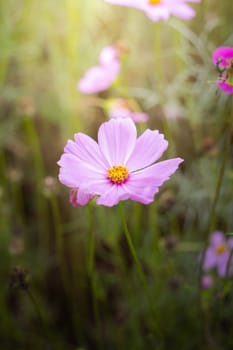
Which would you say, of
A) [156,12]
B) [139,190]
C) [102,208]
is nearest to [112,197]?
[139,190]

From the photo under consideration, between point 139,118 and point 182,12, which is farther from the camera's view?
point 139,118

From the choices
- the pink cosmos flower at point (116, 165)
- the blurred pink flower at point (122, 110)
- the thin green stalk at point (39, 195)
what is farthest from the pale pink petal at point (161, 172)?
the thin green stalk at point (39, 195)

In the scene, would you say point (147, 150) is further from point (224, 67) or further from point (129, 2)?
point (129, 2)

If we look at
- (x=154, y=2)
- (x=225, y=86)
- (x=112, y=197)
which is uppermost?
(x=154, y=2)

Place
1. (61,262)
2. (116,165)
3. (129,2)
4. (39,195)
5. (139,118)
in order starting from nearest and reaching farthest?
(116,165) → (129,2) → (139,118) → (61,262) → (39,195)

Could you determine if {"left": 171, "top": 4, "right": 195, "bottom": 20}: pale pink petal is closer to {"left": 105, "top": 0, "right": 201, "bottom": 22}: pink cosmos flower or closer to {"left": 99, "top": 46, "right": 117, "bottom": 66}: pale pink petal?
{"left": 105, "top": 0, "right": 201, "bottom": 22}: pink cosmos flower

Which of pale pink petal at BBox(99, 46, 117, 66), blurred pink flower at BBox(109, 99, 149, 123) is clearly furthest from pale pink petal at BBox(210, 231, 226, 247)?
pale pink petal at BBox(99, 46, 117, 66)

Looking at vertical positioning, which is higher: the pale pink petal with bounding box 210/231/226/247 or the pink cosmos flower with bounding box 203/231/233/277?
the pale pink petal with bounding box 210/231/226/247

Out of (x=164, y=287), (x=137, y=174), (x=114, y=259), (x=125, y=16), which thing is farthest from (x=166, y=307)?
(x=125, y=16)
